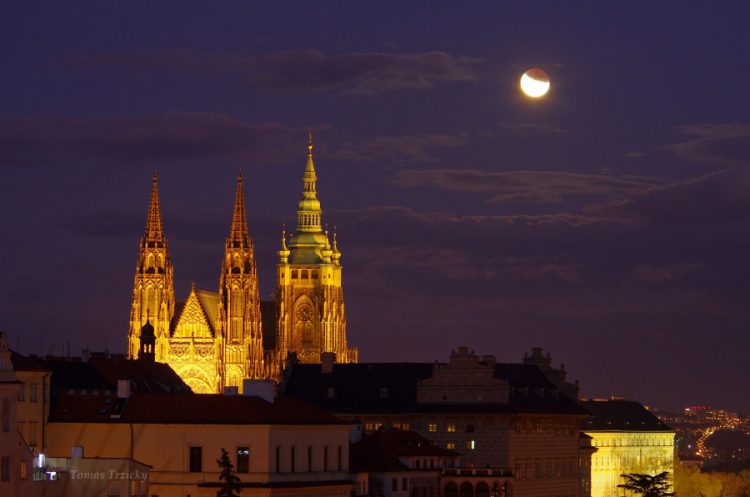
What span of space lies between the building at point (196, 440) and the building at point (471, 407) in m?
38.8

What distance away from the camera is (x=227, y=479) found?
95.9 metres

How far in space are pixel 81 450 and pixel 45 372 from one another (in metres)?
9.71

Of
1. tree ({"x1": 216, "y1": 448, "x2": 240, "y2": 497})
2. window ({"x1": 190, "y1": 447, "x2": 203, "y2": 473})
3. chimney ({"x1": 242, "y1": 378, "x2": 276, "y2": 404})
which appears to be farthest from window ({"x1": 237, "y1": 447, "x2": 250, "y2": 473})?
chimney ({"x1": 242, "y1": 378, "x2": 276, "y2": 404})

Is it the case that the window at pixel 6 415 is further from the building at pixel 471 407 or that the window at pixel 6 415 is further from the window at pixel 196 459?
the building at pixel 471 407

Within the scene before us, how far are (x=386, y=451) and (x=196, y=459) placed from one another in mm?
22025

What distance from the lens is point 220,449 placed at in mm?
103875

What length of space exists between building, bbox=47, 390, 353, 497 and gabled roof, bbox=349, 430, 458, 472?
31.6 ft

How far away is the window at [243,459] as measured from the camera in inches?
4087

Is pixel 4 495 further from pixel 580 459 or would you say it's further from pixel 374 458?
pixel 580 459

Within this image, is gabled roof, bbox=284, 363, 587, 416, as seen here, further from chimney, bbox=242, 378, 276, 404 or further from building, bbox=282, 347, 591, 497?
chimney, bbox=242, 378, 276, 404

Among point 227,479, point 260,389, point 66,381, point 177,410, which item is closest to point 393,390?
point 66,381

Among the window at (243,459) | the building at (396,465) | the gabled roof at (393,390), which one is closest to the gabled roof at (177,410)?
the window at (243,459)

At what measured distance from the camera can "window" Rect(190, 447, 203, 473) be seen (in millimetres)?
103562

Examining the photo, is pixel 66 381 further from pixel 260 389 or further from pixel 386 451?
pixel 386 451
